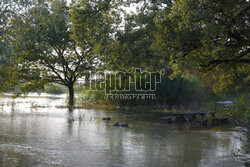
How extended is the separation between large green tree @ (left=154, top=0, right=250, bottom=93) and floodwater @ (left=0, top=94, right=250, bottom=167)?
10.9 feet

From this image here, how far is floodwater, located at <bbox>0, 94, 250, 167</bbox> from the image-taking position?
9023mm

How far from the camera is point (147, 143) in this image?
471 inches

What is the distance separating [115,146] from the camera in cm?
1122

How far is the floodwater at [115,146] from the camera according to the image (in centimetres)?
902

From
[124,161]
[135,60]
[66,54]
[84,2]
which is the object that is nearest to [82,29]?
[84,2]
